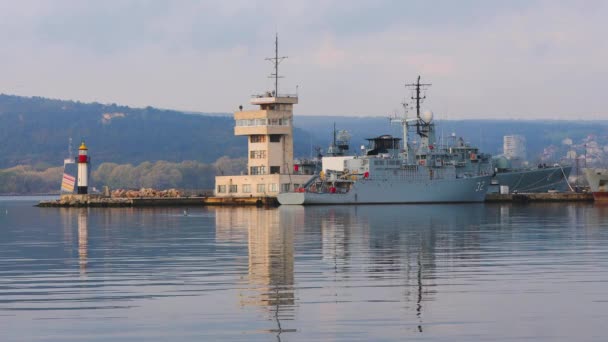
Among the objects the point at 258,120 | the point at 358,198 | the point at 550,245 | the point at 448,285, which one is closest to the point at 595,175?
the point at 358,198

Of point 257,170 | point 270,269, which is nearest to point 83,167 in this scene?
point 257,170

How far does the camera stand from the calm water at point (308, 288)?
16.8m

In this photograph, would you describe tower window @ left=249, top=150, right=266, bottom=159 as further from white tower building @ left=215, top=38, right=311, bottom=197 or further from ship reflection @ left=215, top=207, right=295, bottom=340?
ship reflection @ left=215, top=207, right=295, bottom=340

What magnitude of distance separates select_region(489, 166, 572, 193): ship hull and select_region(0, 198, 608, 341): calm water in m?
61.6

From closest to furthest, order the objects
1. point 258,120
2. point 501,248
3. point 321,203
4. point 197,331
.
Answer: point 197,331 < point 501,248 < point 321,203 < point 258,120

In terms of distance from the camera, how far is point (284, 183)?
9238cm

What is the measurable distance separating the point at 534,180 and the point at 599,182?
9259mm

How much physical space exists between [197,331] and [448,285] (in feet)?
22.8

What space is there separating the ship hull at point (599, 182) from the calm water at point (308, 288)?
5701cm

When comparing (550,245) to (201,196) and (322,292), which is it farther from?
(201,196)

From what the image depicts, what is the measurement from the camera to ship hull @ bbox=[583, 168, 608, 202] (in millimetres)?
94500

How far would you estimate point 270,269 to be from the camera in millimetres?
26016

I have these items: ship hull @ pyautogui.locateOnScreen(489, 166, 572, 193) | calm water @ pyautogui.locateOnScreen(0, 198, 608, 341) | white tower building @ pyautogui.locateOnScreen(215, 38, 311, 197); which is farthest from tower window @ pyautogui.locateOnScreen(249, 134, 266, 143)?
calm water @ pyautogui.locateOnScreen(0, 198, 608, 341)

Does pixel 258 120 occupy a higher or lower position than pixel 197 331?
higher
